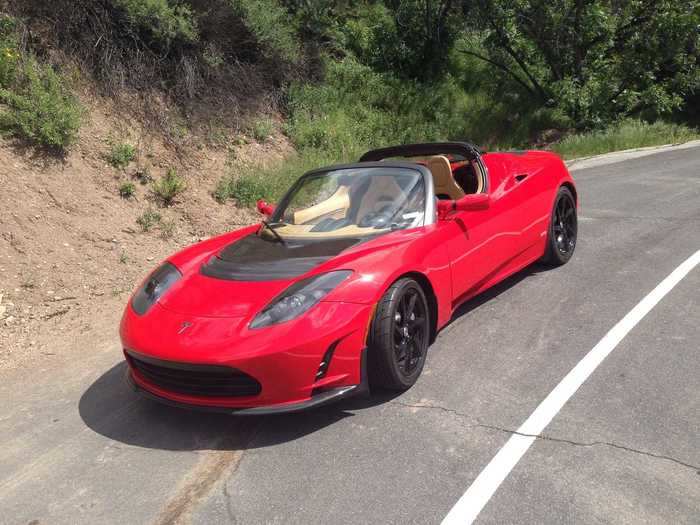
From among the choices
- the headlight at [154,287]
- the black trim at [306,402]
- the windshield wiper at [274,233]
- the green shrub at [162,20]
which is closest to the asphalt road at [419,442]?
the black trim at [306,402]

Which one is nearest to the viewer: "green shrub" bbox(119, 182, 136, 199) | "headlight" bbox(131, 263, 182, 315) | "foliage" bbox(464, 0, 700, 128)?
"headlight" bbox(131, 263, 182, 315)

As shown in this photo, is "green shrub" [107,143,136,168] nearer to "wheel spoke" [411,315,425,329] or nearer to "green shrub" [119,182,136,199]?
"green shrub" [119,182,136,199]

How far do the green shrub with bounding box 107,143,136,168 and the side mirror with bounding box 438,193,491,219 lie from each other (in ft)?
18.0

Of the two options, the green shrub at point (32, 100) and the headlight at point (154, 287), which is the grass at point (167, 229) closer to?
the green shrub at point (32, 100)

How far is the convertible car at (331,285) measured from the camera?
3346mm

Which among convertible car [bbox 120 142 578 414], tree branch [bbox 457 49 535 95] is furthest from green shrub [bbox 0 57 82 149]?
A: tree branch [bbox 457 49 535 95]

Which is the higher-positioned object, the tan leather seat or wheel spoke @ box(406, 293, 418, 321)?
the tan leather seat

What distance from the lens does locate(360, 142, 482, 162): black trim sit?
5387 millimetres

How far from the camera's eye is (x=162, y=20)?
10.0m

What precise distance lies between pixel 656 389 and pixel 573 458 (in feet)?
3.03

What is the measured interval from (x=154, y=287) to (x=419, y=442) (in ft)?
6.56

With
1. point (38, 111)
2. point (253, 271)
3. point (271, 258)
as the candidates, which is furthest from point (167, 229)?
point (253, 271)

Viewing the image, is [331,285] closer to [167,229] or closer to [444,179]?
[444,179]

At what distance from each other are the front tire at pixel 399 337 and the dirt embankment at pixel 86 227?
2688mm
